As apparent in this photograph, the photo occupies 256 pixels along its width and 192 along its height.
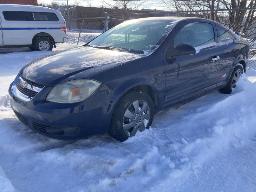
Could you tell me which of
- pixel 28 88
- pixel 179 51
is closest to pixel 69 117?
pixel 28 88

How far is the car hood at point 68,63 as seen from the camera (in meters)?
3.99

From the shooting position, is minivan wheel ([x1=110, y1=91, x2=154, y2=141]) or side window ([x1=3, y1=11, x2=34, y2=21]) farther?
side window ([x1=3, y1=11, x2=34, y2=21])

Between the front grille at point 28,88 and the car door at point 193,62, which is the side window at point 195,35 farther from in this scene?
the front grille at point 28,88

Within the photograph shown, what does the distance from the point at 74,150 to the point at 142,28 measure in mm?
2192

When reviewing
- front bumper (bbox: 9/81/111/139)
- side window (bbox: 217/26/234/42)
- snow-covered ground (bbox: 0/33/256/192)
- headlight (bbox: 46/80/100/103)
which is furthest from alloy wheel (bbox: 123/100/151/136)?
side window (bbox: 217/26/234/42)

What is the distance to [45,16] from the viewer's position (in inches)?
563

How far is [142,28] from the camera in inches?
205

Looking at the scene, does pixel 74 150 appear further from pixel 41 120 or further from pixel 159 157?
pixel 159 157

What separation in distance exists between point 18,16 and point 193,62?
33.2 feet

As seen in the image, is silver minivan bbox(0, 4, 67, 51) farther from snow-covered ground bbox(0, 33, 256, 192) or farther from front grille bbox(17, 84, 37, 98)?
front grille bbox(17, 84, 37, 98)

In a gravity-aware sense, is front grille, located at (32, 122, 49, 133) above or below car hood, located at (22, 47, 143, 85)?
below

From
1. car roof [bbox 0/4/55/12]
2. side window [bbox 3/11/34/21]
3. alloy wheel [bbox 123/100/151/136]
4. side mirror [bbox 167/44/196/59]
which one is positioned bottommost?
alloy wheel [bbox 123/100/151/136]

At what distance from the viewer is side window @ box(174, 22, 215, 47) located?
5000 millimetres

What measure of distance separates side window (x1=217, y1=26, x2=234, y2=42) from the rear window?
9.43 meters
